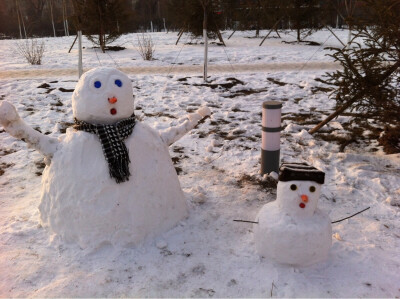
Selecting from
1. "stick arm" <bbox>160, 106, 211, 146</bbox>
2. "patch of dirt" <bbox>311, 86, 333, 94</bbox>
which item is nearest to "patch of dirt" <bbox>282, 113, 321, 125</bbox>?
"patch of dirt" <bbox>311, 86, 333, 94</bbox>

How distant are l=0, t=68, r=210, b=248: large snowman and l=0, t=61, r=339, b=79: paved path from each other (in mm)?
8037

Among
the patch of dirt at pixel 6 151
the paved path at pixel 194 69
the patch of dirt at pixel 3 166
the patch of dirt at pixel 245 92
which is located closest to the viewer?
the patch of dirt at pixel 3 166

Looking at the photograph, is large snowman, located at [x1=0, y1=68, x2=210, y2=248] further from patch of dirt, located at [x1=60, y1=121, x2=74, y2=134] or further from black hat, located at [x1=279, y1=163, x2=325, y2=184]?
patch of dirt, located at [x1=60, y1=121, x2=74, y2=134]

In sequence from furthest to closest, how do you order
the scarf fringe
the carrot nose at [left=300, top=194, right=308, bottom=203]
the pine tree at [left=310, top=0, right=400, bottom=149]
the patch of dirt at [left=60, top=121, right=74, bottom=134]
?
the patch of dirt at [left=60, top=121, right=74, bottom=134] → the pine tree at [left=310, top=0, right=400, bottom=149] → the scarf fringe → the carrot nose at [left=300, top=194, right=308, bottom=203]

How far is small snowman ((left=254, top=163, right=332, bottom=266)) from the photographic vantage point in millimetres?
2826

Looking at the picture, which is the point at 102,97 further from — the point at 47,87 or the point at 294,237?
the point at 47,87

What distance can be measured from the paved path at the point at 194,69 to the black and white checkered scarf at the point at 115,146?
811 cm

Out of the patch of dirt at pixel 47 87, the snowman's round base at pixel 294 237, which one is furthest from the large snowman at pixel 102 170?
the patch of dirt at pixel 47 87

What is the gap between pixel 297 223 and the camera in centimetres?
287

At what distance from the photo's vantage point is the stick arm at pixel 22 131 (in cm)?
316

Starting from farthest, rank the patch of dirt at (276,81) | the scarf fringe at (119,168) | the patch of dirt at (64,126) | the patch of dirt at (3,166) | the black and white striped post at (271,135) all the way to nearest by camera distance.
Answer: the patch of dirt at (276,81), the patch of dirt at (64,126), the patch of dirt at (3,166), the black and white striped post at (271,135), the scarf fringe at (119,168)

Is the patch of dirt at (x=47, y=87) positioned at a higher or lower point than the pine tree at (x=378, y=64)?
lower

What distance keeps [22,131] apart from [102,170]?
0.81 m

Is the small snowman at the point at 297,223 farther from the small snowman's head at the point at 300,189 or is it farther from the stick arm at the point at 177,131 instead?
the stick arm at the point at 177,131
